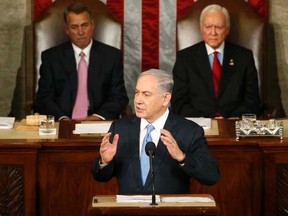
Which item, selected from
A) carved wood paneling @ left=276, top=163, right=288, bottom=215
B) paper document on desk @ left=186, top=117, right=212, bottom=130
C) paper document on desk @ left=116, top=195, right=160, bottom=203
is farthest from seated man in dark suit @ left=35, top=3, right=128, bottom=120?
paper document on desk @ left=116, top=195, right=160, bottom=203

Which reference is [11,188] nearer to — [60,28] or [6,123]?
[6,123]

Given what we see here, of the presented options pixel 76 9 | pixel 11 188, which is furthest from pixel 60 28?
pixel 11 188

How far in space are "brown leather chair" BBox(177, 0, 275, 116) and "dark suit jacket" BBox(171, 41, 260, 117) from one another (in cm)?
12

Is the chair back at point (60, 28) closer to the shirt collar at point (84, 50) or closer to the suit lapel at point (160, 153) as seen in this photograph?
the shirt collar at point (84, 50)

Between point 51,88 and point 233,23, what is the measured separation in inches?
59.2

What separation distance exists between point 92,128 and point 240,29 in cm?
186

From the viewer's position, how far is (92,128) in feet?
18.9

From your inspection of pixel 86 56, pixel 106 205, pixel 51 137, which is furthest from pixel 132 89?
pixel 106 205

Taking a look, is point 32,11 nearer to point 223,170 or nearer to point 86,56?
point 86,56

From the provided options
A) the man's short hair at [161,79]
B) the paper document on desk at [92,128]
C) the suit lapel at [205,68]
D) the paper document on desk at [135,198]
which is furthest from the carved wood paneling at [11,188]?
the suit lapel at [205,68]

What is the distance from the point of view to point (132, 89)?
7730 millimetres

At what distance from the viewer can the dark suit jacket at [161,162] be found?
4.50 metres

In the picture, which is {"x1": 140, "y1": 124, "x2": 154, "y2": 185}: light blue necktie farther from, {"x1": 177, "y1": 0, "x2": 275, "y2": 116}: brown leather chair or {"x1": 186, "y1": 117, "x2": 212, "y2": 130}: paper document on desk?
{"x1": 177, "y1": 0, "x2": 275, "y2": 116}: brown leather chair

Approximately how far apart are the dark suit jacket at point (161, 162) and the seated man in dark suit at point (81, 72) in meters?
2.29
